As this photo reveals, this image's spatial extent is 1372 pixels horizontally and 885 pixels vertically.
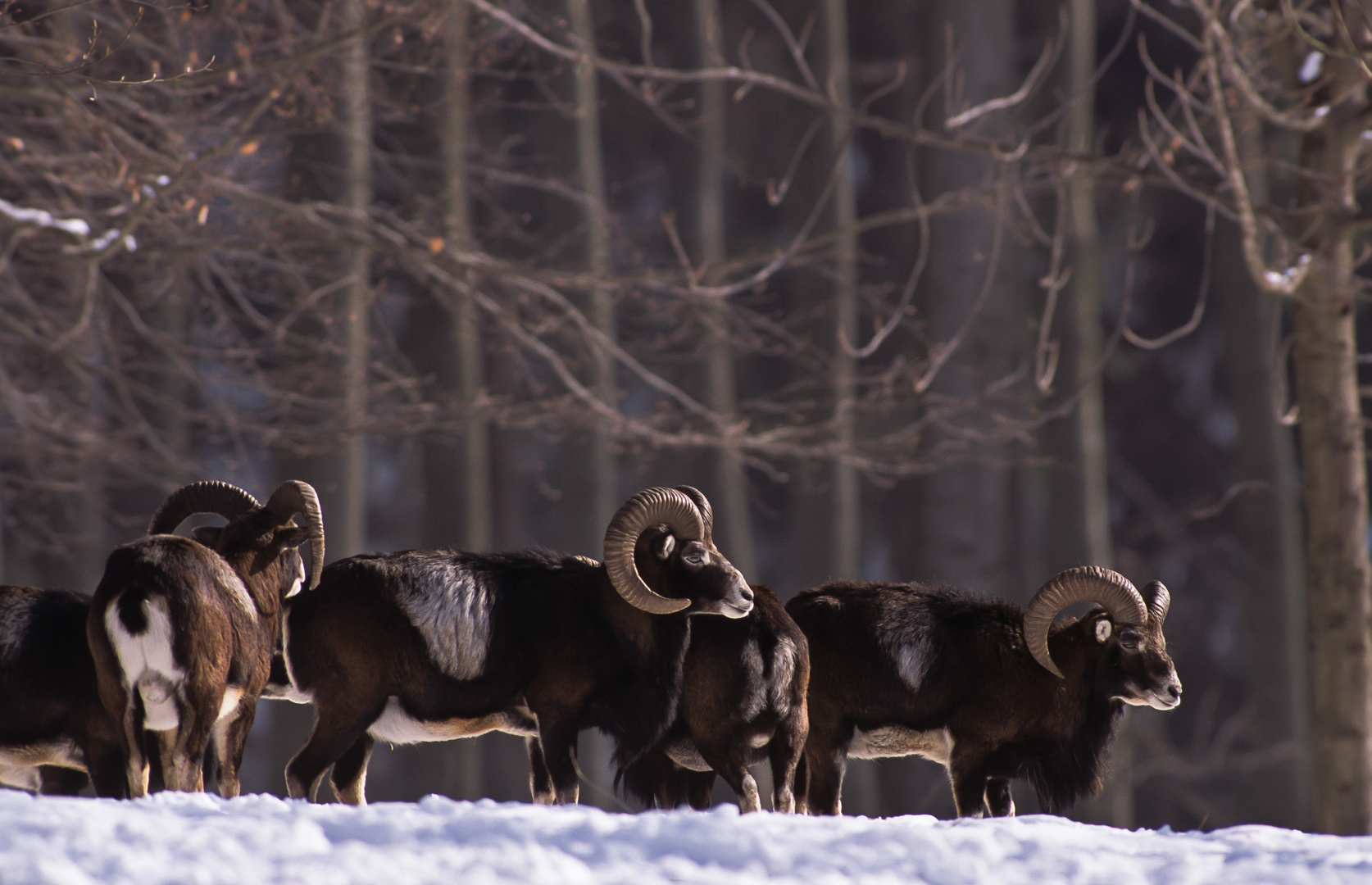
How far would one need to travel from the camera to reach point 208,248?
10.3 meters

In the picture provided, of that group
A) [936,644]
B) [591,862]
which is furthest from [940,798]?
[591,862]

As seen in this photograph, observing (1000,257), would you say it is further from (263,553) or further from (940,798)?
(263,553)

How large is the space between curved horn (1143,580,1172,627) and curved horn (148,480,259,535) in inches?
191

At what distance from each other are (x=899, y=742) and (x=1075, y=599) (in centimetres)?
125

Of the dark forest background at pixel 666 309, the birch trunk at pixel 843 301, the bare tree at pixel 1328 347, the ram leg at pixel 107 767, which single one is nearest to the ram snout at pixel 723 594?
the ram leg at pixel 107 767

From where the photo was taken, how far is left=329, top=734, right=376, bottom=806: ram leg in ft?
25.1

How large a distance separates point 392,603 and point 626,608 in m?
1.16

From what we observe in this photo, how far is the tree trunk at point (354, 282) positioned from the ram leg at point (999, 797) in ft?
17.5

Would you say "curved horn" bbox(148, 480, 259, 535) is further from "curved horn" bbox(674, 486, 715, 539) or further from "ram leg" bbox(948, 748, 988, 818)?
"ram leg" bbox(948, 748, 988, 818)

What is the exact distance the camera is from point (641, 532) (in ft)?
24.7

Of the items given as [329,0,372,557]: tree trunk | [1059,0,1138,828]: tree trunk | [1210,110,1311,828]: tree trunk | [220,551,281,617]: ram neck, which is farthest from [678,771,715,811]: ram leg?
[1210,110,1311,828]: tree trunk

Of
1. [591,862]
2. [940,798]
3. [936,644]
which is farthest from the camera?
[940,798]

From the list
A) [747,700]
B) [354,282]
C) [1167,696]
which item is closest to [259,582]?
[747,700]

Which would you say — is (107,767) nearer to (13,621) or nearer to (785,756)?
(13,621)
